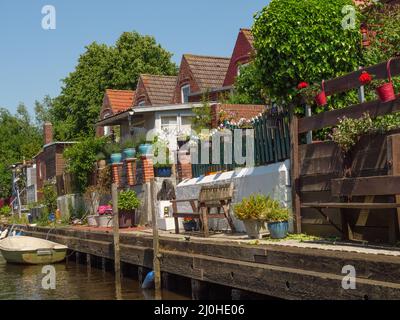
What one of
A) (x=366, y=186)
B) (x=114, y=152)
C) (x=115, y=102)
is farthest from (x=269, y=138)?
(x=115, y=102)

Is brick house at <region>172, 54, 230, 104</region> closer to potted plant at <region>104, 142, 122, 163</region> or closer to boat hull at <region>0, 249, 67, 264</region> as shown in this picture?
potted plant at <region>104, 142, 122, 163</region>

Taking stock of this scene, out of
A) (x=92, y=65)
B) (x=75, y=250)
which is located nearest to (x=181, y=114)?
(x=75, y=250)

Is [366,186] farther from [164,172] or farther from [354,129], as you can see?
[164,172]

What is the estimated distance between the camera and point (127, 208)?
63.4ft

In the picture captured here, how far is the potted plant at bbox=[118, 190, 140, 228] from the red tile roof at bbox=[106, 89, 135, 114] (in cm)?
1699

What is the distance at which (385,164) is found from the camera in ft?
28.8

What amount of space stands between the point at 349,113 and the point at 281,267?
2.76 m

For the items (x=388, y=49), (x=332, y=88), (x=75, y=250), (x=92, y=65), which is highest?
(x=92, y=65)

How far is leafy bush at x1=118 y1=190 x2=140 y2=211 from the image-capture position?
19203 millimetres

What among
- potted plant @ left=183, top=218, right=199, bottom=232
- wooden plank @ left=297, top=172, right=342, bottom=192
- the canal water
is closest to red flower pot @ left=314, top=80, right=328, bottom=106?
wooden plank @ left=297, top=172, right=342, bottom=192

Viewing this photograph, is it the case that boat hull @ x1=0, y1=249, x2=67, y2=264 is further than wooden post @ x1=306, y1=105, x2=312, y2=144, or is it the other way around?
boat hull @ x1=0, y1=249, x2=67, y2=264

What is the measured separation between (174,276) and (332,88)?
5508 millimetres

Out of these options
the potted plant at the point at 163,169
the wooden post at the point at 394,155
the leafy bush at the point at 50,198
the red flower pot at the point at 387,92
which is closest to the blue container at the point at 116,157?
the potted plant at the point at 163,169

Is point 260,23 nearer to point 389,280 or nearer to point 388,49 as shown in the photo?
point 388,49
